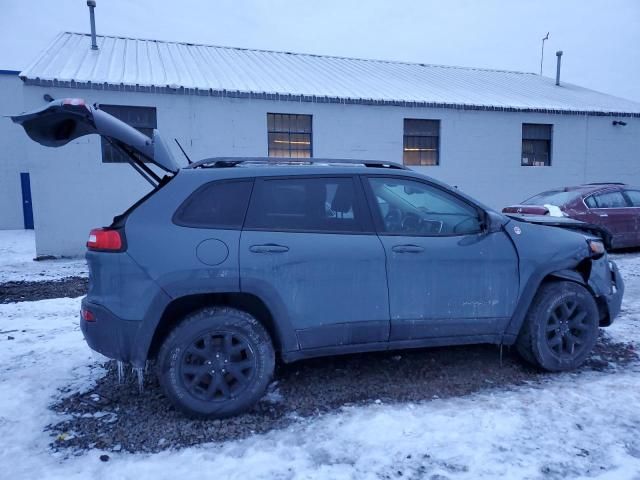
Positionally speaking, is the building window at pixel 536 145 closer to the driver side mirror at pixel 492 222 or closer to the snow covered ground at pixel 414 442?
the snow covered ground at pixel 414 442

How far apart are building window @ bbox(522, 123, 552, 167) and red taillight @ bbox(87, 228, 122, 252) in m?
13.3

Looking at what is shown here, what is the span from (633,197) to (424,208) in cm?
850

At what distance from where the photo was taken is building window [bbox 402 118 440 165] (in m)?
12.6

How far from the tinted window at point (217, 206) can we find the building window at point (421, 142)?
978 cm

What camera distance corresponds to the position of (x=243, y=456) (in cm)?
279

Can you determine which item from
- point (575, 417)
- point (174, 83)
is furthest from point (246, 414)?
point (174, 83)

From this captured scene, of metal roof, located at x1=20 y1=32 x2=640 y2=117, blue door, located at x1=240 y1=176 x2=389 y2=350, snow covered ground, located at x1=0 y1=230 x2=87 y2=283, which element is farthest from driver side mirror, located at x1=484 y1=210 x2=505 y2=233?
metal roof, located at x1=20 y1=32 x2=640 y2=117

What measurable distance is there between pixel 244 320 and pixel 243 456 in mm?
875

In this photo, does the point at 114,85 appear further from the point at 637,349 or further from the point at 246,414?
the point at 637,349

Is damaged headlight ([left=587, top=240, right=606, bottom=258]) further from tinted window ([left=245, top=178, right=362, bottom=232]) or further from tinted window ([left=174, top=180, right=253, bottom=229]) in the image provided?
tinted window ([left=174, top=180, right=253, bottom=229])

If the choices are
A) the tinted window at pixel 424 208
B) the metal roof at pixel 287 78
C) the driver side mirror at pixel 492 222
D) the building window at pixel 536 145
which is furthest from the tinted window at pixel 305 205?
the building window at pixel 536 145

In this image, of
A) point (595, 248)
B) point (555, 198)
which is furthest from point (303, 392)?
point (555, 198)

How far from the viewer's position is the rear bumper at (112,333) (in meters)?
3.06

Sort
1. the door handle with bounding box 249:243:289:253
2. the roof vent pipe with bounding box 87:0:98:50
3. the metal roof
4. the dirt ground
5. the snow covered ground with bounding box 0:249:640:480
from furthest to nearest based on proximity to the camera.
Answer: the roof vent pipe with bounding box 87:0:98:50
the metal roof
the door handle with bounding box 249:243:289:253
the dirt ground
the snow covered ground with bounding box 0:249:640:480
